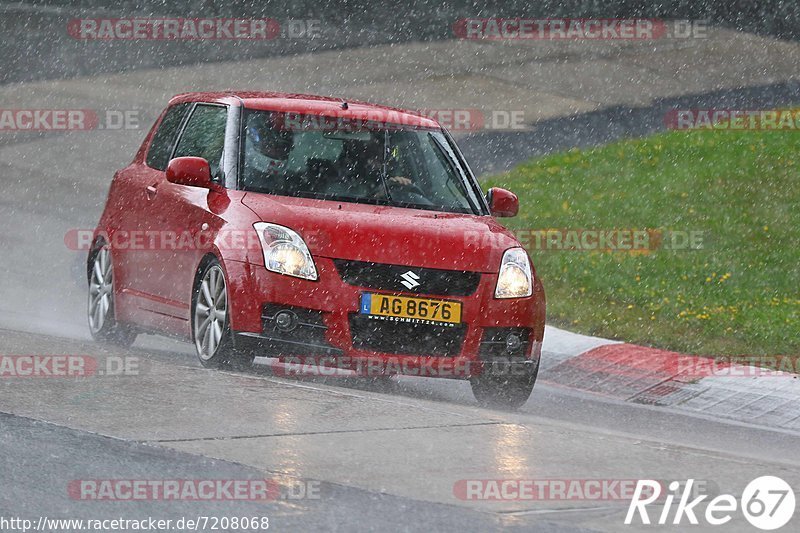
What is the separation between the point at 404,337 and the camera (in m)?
9.11

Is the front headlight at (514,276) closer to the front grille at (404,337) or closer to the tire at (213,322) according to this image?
the front grille at (404,337)

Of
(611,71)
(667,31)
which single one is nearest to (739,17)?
(667,31)

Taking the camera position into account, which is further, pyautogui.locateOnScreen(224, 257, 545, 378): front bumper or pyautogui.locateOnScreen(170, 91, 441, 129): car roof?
pyautogui.locateOnScreen(170, 91, 441, 129): car roof

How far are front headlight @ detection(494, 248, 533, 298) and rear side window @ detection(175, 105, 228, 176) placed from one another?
1.88 m

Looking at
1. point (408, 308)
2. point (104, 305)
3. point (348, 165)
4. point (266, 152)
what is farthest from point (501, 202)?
point (104, 305)

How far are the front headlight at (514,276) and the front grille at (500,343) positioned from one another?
0.64ft

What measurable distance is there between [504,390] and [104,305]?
297 centimetres

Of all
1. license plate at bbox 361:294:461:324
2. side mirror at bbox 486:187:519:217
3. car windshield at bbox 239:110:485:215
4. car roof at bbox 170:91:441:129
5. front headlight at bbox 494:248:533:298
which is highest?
car roof at bbox 170:91:441:129

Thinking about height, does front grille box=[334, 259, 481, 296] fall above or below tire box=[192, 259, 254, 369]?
above

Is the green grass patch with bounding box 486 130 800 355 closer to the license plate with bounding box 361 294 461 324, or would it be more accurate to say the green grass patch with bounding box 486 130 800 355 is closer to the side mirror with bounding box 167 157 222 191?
the license plate with bounding box 361 294 461 324

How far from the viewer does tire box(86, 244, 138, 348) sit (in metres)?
11.0

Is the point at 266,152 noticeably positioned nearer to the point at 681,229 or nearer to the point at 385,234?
the point at 385,234

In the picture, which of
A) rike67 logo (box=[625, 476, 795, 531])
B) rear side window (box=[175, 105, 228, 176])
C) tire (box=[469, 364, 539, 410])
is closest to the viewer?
rike67 logo (box=[625, 476, 795, 531])

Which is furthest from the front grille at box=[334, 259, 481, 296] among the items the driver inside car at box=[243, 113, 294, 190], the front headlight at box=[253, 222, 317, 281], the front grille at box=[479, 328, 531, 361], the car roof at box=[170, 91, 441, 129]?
the car roof at box=[170, 91, 441, 129]
